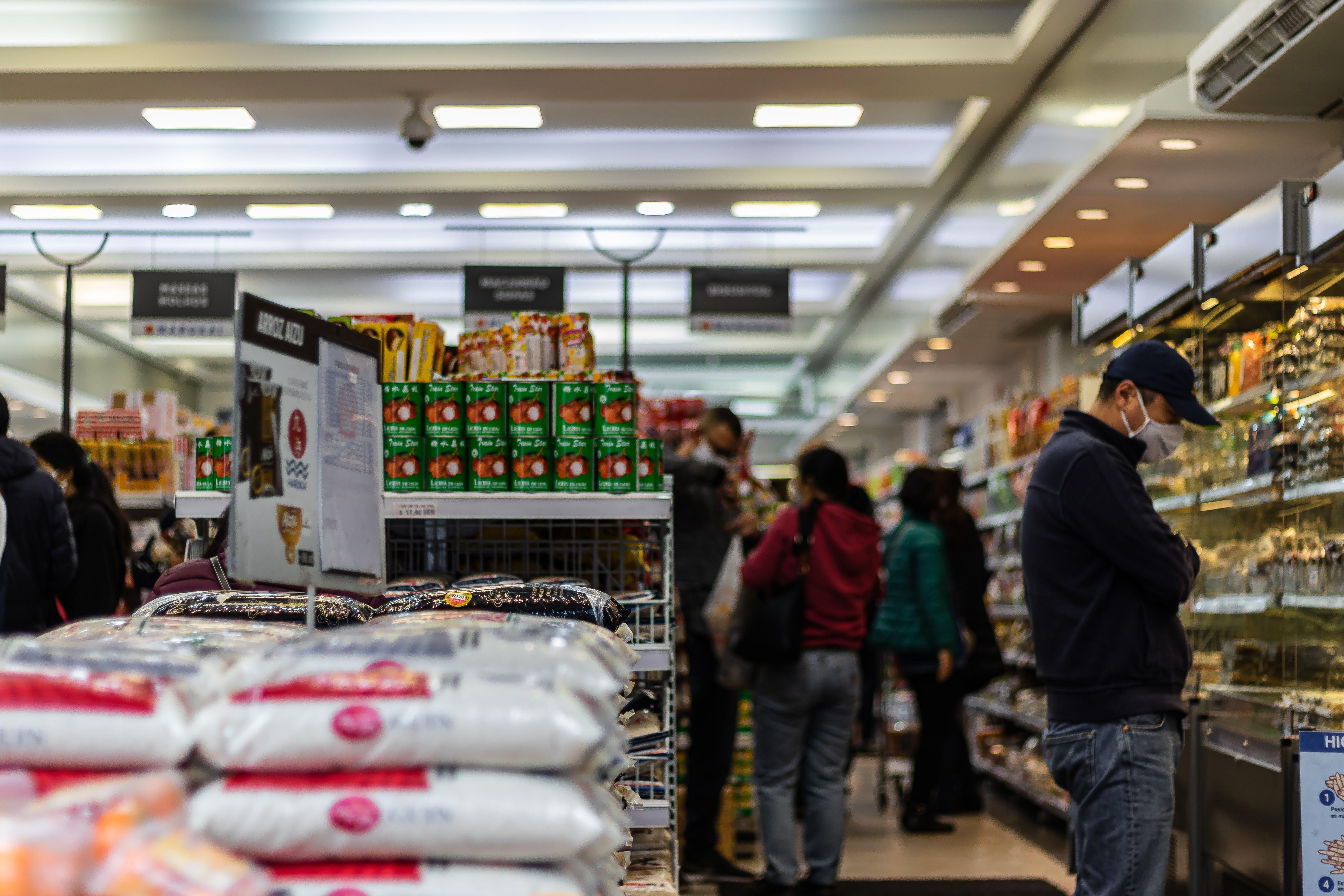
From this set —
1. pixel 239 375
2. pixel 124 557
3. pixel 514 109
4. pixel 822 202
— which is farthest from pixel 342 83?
pixel 239 375

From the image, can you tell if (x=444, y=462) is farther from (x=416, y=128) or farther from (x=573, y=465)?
(x=416, y=128)

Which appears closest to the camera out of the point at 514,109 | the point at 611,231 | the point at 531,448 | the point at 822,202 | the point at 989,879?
the point at 531,448

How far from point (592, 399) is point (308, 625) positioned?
132cm

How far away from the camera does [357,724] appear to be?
1.28 meters

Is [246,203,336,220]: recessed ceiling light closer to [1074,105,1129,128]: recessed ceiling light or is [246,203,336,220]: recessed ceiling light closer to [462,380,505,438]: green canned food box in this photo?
[1074,105,1129,128]: recessed ceiling light

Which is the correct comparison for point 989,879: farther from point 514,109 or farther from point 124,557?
point 514,109

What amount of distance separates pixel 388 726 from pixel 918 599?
5.04 m

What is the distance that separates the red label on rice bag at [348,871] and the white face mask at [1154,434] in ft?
7.17

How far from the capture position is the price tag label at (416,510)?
2748 millimetres

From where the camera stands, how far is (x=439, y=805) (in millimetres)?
1276

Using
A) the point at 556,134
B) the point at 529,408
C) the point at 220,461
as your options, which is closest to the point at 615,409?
the point at 529,408

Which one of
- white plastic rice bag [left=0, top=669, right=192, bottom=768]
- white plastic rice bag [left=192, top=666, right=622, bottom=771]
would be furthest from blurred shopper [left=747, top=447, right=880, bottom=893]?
white plastic rice bag [left=0, top=669, right=192, bottom=768]

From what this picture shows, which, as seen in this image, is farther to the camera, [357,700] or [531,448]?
[531,448]

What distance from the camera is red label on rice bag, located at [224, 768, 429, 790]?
4.20 feet
